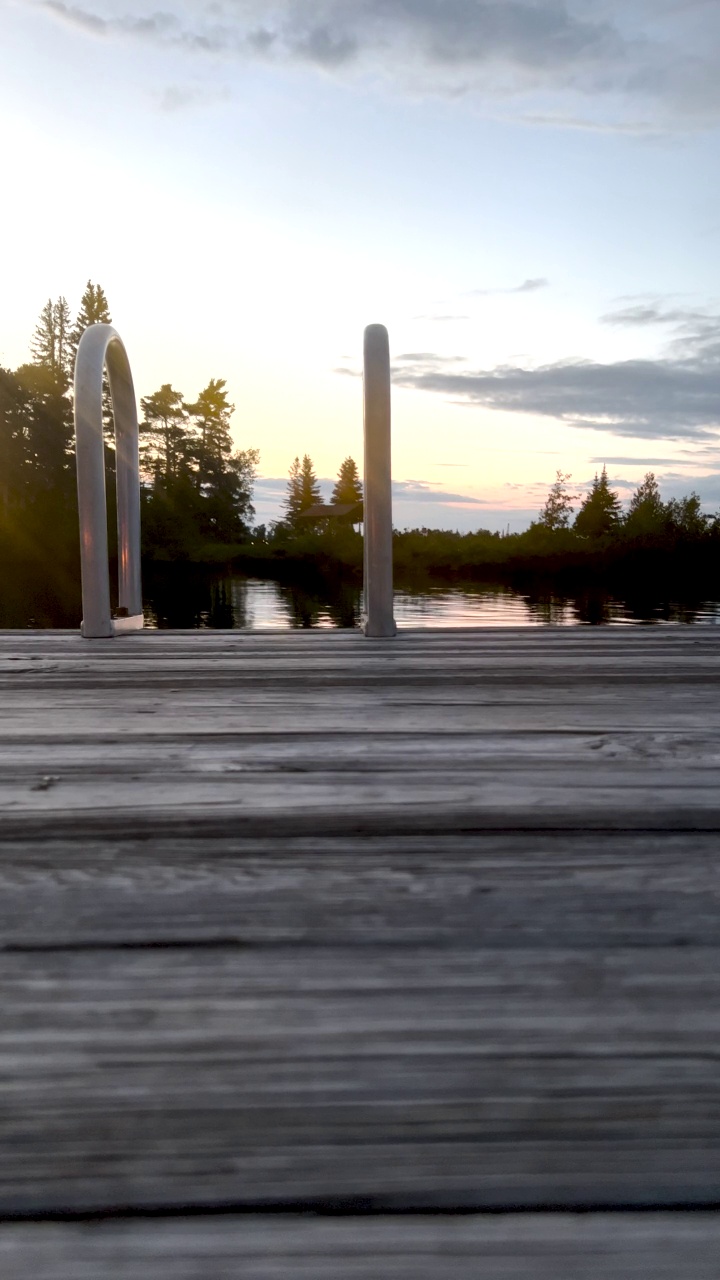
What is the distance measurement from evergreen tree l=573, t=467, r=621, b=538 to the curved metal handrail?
47.7m

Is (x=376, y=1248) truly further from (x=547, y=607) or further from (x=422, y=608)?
(x=547, y=607)

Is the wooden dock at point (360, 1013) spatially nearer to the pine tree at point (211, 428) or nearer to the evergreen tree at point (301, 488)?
the pine tree at point (211, 428)

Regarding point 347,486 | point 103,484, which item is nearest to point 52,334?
point 347,486

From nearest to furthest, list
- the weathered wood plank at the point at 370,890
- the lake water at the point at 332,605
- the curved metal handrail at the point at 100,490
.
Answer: the weathered wood plank at the point at 370,890 → the curved metal handrail at the point at 100,490 → the lake water at the point at 332,605

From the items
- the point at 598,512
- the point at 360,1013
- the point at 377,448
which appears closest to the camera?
the point at 360,1013

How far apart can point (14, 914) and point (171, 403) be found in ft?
189

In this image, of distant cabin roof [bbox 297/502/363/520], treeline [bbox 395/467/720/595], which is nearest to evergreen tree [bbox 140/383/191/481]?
treeline [bbox 395/467/720/595]

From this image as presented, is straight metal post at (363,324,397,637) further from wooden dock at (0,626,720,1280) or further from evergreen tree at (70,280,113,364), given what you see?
evergreen tree at (70,280,113,364)

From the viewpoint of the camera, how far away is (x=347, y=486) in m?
101

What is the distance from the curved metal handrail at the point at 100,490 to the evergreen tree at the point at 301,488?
93.9 m

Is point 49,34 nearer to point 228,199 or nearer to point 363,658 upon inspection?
point 228,199

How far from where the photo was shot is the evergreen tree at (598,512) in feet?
175

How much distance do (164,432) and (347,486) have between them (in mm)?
49374

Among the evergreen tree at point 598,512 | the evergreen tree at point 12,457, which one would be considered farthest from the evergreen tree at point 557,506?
the evergreen tree at point 12,457
